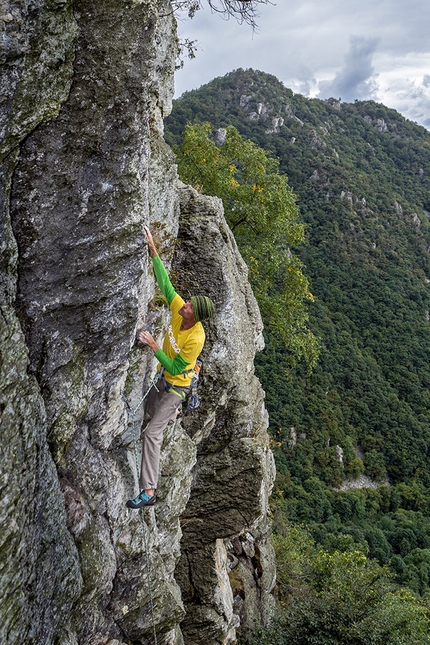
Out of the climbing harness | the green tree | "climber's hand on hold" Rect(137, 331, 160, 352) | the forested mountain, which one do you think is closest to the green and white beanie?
"climber's hand on hold" Rect(137, 331, 160, 352)

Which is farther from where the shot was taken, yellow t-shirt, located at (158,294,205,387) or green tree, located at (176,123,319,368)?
green tree, located at (176,123,319,368)

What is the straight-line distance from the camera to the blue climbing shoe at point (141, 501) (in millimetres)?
5652

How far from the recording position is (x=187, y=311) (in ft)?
18.0

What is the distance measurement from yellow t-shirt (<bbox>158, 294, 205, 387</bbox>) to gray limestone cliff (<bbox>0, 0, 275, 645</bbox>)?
33 centimetres

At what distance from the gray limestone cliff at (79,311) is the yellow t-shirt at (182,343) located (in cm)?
33

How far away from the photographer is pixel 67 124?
4090 mm

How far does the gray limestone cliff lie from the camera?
3689mm

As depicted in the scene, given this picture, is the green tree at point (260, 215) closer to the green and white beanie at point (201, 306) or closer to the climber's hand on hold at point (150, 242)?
the green and white beanie at point (201, 306)

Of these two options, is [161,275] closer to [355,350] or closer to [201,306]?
[201,306]

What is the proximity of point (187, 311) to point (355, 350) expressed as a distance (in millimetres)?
75189

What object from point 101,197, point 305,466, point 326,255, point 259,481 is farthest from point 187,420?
point 326,255

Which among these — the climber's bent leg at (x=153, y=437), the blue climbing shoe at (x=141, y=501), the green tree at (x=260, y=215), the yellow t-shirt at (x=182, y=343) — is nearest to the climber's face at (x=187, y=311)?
the yellow t-shirt at (x=182, y=343)

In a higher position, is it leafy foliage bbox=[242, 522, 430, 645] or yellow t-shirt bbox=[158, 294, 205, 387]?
yellow t-shirt bbox=[158, 294, 205, 387]

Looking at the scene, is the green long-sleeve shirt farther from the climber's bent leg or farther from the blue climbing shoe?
the blue climbing shoe
